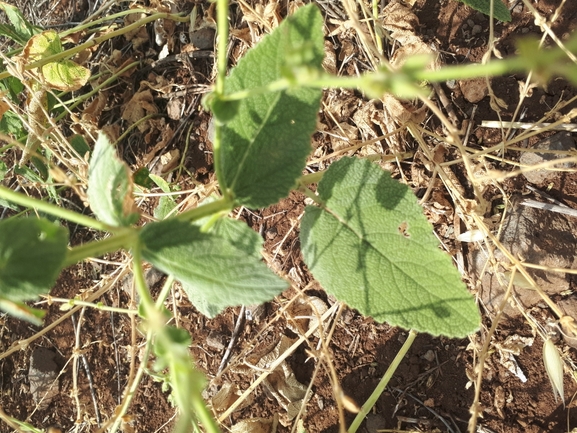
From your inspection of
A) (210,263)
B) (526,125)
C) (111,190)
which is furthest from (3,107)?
(526,125)

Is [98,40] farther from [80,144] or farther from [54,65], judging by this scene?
[80,144]

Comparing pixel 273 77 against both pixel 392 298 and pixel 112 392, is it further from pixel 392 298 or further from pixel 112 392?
pixel 112 392

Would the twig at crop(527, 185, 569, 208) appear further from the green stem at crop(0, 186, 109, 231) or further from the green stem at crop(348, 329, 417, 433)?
the green stem at crop(0, 186, 109, 231)

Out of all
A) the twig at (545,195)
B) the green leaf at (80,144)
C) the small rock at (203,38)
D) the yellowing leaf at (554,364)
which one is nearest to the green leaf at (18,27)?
the green leaf at (80,144)

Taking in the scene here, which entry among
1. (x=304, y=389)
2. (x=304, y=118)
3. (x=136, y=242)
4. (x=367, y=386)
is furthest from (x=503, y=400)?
(x=136, y=242)

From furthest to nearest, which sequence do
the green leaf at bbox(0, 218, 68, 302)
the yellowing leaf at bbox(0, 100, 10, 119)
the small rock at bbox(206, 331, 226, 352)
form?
the small rock at bbox(206, 331, 226, 352), the yellowing leaf at bbox(0, 100, 10, 119), the green leaf at bbox(0, 218, 68, 302)

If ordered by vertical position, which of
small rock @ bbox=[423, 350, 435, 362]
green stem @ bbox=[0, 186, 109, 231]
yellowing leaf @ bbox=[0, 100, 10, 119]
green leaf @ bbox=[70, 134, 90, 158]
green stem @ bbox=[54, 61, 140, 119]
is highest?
green stem @ bbox=[0, 186, 109, 231]

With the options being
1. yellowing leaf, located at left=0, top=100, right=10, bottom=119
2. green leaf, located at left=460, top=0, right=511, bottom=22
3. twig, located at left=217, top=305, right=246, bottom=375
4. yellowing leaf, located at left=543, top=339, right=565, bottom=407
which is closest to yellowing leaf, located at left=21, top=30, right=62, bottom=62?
yellowing leaf, located at left=0, top=100, right=10, bottom=119
